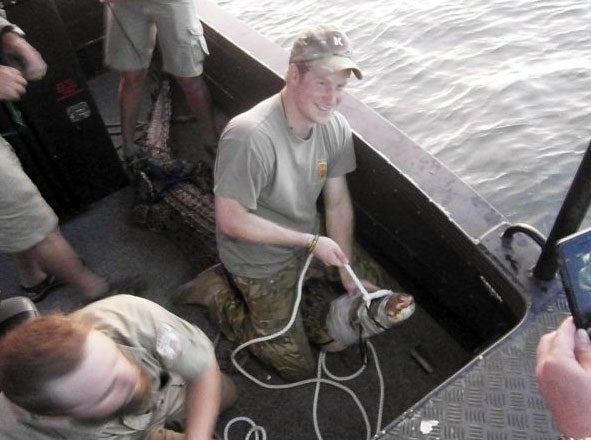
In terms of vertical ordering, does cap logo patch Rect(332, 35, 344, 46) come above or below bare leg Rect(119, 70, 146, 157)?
above

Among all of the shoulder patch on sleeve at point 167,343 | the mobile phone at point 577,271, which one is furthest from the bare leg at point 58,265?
the mobile phone at point 577,271

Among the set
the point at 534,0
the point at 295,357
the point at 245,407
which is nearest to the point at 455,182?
the point at 295,357

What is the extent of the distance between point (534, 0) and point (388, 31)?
4.07 ft

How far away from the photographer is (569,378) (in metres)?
0.93

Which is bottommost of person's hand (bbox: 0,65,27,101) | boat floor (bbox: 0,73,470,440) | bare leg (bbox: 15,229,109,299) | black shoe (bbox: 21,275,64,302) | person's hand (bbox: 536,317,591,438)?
boat floor (bbox: 0,73,470,440)

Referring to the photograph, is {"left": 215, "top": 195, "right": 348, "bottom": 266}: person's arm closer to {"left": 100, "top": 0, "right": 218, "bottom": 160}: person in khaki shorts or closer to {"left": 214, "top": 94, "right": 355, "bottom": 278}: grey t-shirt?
{"left": 214, "top": 94, "right": 355, "bottom": 278}: grey t-shirt

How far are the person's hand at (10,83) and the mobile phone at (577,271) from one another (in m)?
1.90

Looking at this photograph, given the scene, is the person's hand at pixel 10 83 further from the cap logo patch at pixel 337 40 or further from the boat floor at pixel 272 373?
the cap logo patch at pixel 337 40

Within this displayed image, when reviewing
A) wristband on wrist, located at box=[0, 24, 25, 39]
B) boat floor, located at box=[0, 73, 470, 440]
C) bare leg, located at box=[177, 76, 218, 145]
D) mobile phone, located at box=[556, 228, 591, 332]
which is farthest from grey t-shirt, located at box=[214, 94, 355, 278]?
bare leg, located at box=[177, 76, 218, 145]

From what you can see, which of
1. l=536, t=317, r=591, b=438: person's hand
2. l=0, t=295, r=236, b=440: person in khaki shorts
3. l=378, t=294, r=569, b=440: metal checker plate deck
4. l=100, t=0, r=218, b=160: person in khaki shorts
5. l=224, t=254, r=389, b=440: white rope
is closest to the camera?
l=536, t=317, r=591, b=438: person's hand

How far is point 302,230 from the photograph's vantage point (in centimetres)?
217

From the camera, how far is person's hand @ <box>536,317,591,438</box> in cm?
92

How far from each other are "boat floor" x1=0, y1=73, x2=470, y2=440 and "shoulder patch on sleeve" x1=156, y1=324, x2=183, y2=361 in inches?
28.7

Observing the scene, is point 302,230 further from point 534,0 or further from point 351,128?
point 534,0
